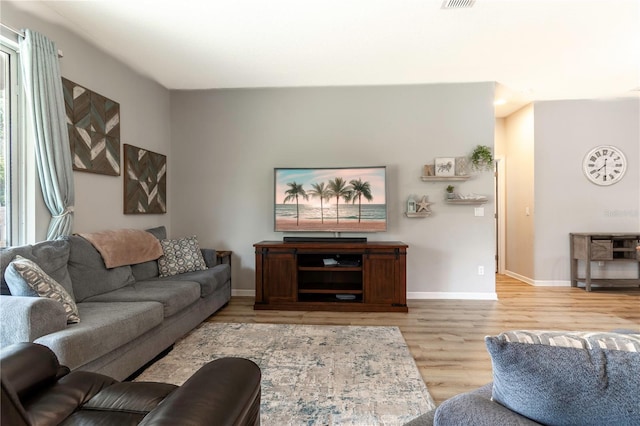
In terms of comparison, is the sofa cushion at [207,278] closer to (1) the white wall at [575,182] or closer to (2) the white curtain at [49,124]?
(2) the white curtain at [49,124]

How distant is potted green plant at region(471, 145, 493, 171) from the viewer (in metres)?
4.12

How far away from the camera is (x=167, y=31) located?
2.96 meters

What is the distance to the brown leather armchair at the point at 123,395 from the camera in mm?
810

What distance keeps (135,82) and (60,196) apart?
1.80 m

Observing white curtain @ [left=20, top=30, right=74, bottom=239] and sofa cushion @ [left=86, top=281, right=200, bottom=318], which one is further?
sofa cushion @ [left=86, top=281, right=200, bottom=318]

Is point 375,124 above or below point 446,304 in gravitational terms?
above

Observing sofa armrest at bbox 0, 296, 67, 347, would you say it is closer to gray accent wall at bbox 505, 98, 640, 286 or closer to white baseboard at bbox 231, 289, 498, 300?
white baseboard at bbox 231, 289, 498, 300

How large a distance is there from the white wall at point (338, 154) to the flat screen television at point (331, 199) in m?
0.20

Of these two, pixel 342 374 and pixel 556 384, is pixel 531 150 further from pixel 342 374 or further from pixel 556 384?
pixel 556 384

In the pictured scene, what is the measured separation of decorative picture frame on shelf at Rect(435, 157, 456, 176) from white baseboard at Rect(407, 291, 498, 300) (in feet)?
5.04

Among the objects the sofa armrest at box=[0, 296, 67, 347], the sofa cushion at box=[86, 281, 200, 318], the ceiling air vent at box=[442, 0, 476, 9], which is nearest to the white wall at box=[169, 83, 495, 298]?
the sofa cushion at box=[86, 281, 200, 318]

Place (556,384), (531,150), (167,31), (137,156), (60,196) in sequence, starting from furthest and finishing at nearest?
(531,150)
(137,156)
(167,31)
(60,196)
(556,384)

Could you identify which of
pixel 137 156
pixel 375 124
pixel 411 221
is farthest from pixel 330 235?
pixel 137 156

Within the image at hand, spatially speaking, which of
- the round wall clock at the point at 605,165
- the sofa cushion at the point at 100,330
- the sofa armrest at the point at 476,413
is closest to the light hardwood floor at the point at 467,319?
the sofa cushion at the point at 100,330
